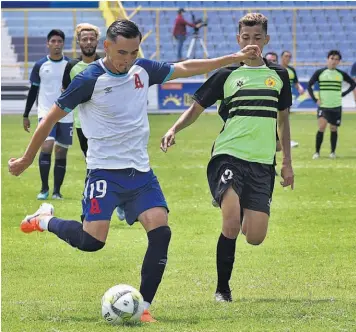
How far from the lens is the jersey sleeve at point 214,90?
8180 mm

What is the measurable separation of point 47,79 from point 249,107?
826 cm

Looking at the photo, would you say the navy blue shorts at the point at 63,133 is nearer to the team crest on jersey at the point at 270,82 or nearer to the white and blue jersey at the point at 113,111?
the team crest on jersey at the point at 270,82

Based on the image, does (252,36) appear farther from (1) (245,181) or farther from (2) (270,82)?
(1) (245,181)

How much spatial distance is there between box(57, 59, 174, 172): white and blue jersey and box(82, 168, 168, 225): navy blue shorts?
0.06m

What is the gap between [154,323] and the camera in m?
6.98

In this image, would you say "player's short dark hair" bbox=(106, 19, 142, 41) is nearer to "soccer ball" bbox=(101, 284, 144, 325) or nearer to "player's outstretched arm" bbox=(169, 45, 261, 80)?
"player's outstretched arm" bbox=(169, 45, 261, 80)

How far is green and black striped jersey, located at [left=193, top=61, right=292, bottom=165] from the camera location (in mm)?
8055

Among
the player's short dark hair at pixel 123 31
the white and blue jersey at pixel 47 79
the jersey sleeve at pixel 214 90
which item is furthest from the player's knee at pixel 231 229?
the white and blue jersey at pixel 47 79

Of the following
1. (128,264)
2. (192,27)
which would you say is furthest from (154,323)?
(192,27)

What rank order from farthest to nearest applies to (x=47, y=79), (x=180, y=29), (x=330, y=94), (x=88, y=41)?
1. (x=180, y=29)
2. (x=330, y=94)
3. (x=47, y=79)
4. (x=88, y=41)

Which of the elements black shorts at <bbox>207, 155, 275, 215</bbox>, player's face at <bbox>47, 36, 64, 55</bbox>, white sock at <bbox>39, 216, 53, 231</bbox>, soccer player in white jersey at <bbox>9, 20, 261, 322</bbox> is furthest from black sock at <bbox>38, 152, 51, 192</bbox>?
soccer player in white jersey at <bbox>9, 20, 261, 322</bbox>

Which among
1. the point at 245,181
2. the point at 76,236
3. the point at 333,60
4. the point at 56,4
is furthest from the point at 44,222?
the point at 56,4

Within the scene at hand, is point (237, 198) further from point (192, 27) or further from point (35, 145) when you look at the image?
point (192, 27)

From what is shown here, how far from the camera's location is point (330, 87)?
2295 cm
